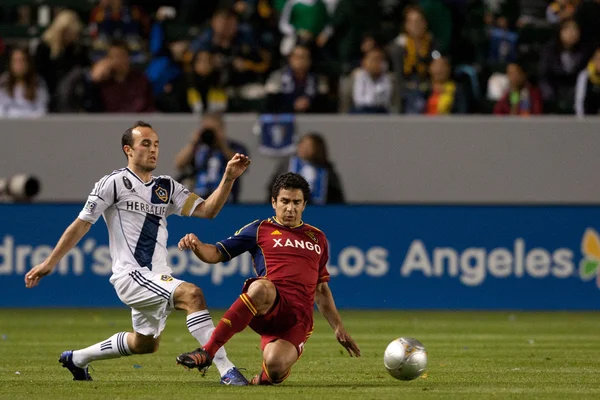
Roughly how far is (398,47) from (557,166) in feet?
9.36

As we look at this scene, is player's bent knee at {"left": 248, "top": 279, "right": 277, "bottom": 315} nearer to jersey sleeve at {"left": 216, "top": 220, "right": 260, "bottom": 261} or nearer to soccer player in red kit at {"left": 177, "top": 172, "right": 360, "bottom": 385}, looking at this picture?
soccer player in red kit at {"left": 177, "top": 172, "right": 360, "bottom": 385}

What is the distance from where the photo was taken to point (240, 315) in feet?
25.6

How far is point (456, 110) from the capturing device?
57.5ft

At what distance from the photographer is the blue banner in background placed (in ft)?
50.8

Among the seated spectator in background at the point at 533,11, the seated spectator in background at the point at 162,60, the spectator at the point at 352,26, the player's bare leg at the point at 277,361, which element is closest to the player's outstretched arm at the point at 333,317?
the player's bare leg at the point at 277,361

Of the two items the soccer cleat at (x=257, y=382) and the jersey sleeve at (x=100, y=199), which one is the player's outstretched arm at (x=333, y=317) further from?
the jersey sleeve at (x=100, y=199)

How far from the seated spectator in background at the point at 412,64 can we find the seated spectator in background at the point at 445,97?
147 millimetres

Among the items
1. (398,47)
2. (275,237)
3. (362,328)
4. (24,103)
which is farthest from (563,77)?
(275,237)

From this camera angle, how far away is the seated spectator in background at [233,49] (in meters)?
17.6

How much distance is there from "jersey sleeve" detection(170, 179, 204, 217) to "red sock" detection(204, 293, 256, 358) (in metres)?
0.94

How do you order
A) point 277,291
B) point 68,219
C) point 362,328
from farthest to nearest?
point 68,219
point 362,328
point 277,291

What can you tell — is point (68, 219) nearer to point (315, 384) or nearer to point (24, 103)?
point (24, 103)

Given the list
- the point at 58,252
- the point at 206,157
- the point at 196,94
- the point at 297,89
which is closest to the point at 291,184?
the point at 58,252

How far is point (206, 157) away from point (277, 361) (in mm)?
8279
